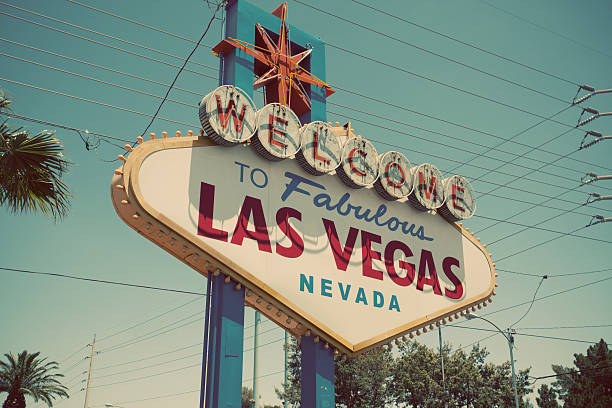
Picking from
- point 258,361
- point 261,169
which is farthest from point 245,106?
point 258,361

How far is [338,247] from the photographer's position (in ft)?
42.7

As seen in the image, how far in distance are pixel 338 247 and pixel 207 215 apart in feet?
11.5

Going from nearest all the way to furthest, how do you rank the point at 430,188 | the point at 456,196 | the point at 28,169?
the point at 28,169 → the point at 430,188 → the point at 456,196

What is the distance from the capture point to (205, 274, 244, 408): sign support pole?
1020 centimetres

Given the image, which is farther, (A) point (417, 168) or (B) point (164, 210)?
(A) point (417, 168)

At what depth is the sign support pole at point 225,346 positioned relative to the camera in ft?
33.5

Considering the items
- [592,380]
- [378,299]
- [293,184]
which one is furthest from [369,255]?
[592,380]

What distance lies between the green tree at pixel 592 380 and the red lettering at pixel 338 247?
52233mm

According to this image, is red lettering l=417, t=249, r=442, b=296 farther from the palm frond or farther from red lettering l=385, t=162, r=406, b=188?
the palm frond

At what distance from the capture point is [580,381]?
224 feet

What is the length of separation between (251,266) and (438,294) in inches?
226

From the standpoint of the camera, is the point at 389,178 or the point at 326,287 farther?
the point at 389,178

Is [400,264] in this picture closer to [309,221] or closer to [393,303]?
[393,303]

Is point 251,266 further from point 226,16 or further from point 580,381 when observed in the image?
point 580,381
